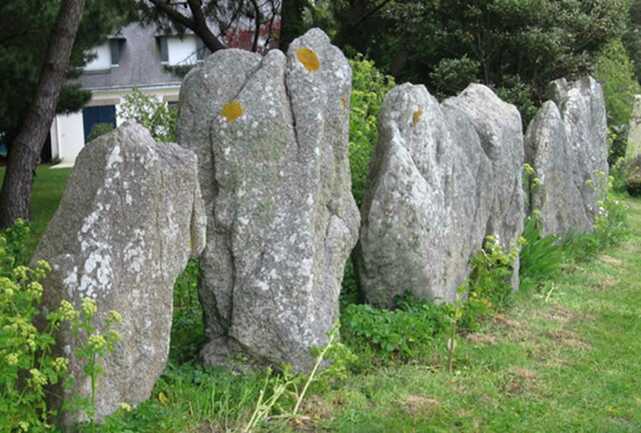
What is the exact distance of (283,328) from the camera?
213 inches

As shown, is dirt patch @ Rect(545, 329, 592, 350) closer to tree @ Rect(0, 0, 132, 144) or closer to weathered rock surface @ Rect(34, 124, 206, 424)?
weathered rock surface @ Rect(34, 124, 206, 424)

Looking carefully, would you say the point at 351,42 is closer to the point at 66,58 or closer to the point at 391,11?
the point at 391,11

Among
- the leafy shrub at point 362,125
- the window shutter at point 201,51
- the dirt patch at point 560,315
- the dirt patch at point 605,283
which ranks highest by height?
the window shutter at point 201,51

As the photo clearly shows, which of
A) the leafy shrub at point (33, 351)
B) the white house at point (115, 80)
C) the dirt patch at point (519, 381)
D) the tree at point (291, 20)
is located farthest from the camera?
the white house at point (115, 80)

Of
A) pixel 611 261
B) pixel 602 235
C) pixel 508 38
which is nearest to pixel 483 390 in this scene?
pixel 611 261

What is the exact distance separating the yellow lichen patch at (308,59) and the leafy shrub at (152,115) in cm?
333

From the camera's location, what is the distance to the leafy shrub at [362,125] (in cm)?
835

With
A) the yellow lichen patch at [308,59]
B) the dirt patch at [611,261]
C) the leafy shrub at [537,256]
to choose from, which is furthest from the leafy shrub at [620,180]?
the yellow lichen patch at [308,59]

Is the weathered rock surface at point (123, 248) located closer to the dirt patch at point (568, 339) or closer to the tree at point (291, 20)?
the dirt patch at point (568, 339)

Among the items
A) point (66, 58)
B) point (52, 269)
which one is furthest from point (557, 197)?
point (52, 269)

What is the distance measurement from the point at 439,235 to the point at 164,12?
444 inches

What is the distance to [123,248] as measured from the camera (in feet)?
14.8

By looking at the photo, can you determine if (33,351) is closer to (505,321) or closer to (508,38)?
(505,321)

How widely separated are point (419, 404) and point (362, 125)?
4130mm
